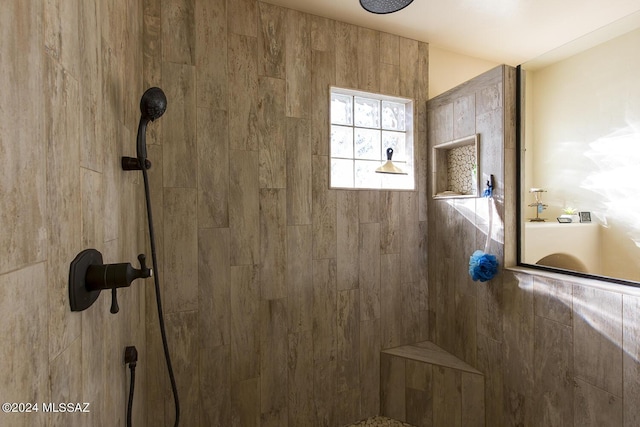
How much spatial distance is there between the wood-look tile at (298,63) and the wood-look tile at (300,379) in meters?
1.62

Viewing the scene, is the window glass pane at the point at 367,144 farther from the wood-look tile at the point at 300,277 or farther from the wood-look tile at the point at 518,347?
the wood-look tile at the point at 518,347

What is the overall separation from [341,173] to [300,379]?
1.55 m

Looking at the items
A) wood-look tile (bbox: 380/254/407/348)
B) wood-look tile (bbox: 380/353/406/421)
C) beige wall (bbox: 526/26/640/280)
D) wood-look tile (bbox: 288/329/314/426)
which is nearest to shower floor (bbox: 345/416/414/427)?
wood-look tile (bbox: 380/353/406/421)

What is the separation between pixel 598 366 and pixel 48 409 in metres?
2.14

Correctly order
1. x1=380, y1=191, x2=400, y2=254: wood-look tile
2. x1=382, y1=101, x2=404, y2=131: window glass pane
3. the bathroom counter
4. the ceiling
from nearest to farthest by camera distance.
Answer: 1. the bathroom counter
2. the ceiling
3. x1=380, y1=191, x2=400, y2=254: wood-look tile
4. x1=382, y1=101, x2=404, y2=131: window glass pane

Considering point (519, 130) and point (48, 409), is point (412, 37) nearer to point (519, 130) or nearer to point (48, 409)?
point (519, 130)

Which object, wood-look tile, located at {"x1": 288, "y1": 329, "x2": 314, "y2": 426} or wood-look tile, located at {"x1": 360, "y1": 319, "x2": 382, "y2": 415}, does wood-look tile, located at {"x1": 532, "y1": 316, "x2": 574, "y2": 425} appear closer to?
wood-look tile, located at {"x1": 360, "y1": 319, "x2": 382, "y2": 415}

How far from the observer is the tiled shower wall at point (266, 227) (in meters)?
1.82

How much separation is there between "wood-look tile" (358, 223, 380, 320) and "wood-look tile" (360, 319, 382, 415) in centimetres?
10

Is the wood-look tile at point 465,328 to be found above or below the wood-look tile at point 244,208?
below

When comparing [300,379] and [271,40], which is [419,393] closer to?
[300,379]

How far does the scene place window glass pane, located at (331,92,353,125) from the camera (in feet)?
7.62

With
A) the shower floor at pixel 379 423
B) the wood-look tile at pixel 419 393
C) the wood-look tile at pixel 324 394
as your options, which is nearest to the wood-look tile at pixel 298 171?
the wood-look tile at pixel 324 394

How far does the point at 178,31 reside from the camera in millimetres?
1820
